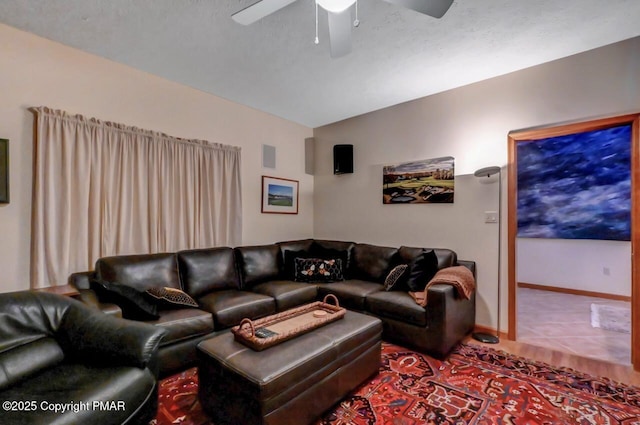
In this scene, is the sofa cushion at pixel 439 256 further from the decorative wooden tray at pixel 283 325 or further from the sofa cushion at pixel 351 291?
the decorative wooden tray at pixel 283 325

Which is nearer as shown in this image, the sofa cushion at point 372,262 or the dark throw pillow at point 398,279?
the dark throw pillow at point 398,279

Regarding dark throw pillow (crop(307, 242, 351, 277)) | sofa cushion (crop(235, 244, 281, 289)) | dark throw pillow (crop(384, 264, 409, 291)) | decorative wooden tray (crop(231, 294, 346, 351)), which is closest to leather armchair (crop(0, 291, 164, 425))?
decorative wooden tray (crop(231, 294, 346, 351))

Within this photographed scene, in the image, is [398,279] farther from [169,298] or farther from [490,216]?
[169,298]

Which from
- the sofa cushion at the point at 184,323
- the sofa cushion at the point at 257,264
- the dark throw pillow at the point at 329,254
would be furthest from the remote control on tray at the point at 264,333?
the dark throw pillow at the point at 329,254

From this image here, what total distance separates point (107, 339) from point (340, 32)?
90.6 inches

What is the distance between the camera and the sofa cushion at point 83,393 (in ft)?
3.82

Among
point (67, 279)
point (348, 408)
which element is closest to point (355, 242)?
point (348, 408)

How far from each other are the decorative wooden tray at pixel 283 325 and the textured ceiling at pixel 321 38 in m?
2.19

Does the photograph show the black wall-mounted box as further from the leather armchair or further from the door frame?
the leather armchair

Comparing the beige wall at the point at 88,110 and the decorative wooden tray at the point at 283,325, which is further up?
the beige wall at the point at 88,110

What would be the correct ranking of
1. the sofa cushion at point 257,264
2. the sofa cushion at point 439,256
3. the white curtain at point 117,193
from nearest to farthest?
the white curtain at point 117,193 < the sofa cushion at point 439,256 < the sofa cushion at point 257,264

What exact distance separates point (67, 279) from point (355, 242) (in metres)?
3.25

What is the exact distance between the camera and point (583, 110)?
2664 mm

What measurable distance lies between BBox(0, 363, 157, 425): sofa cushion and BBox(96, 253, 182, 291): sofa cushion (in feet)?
3.36
